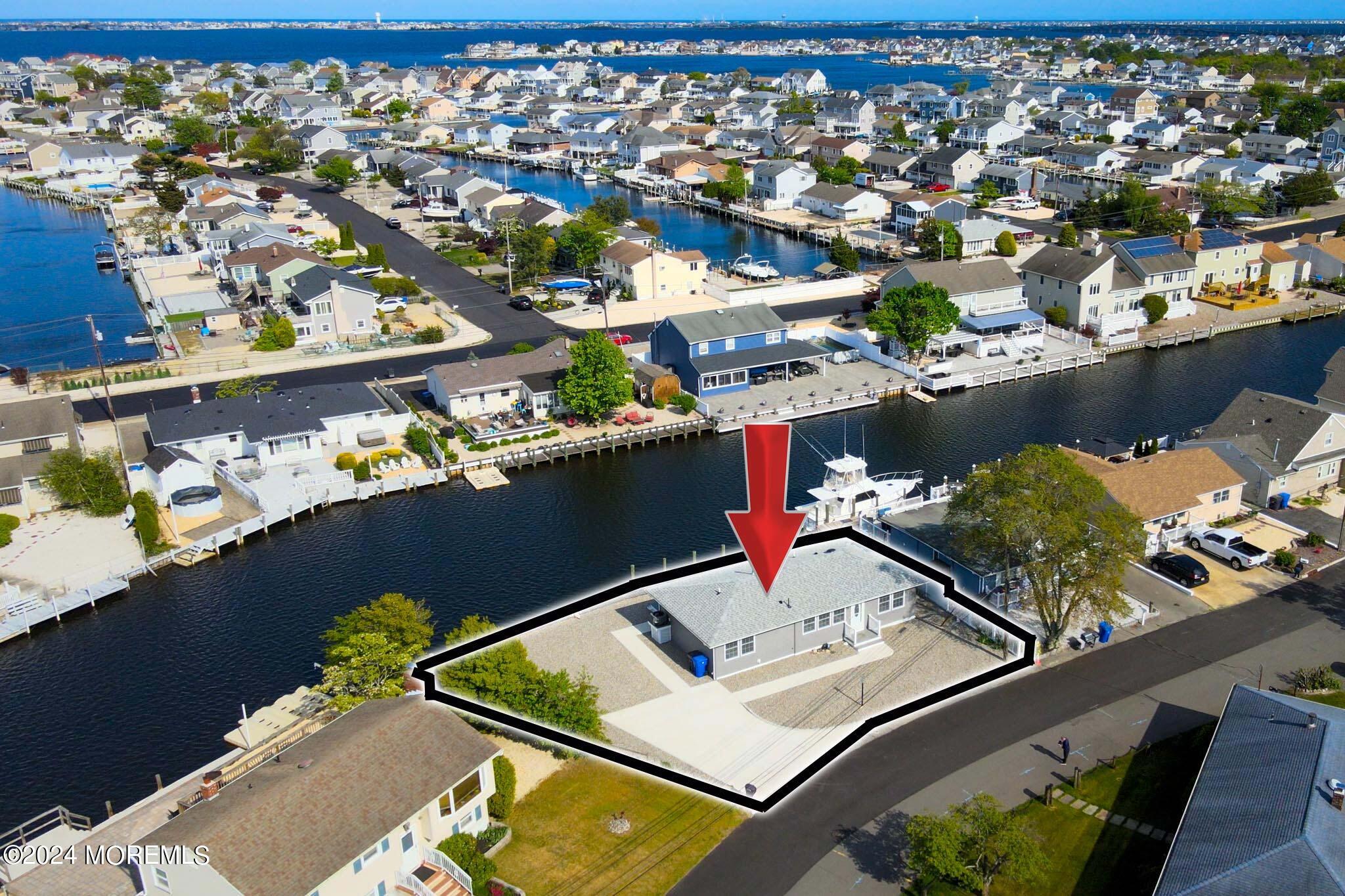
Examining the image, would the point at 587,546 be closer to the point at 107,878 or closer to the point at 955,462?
the point at 955,462

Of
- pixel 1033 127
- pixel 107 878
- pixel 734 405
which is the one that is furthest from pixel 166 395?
pixel 1033 127

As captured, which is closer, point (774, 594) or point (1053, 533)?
point (1053, 533)

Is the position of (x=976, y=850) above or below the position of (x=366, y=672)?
below

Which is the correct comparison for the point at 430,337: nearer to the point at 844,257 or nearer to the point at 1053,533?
the point at 844,257

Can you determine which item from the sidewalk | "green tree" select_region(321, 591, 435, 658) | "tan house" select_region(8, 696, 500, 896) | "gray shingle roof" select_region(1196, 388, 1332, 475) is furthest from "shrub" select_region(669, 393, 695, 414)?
"tan house" select_region(8, 696, 500, 896)

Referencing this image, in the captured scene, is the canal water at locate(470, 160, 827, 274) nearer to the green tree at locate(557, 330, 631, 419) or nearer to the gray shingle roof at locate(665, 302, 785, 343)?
the gray shingle roof at locate(665, 302, 785, 343)

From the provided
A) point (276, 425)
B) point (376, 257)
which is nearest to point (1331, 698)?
point (276, 425)
